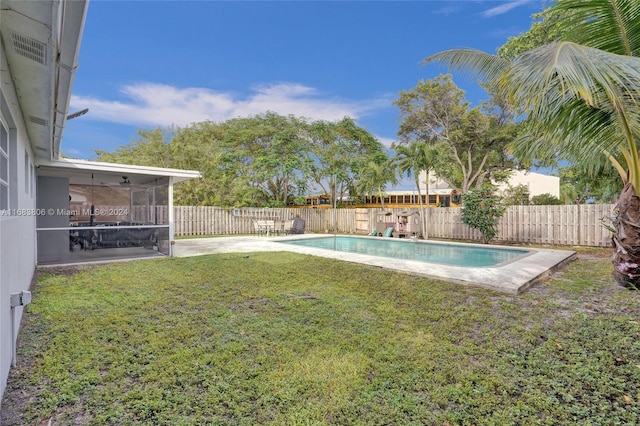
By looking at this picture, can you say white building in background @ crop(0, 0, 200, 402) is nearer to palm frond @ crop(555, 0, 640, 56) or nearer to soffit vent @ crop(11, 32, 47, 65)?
soffit vent @ crop(11, 32, 47, 65)

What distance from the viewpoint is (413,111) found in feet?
75.4

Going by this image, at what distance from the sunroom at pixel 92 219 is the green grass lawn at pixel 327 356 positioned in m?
3.72

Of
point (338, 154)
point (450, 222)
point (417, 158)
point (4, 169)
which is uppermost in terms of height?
point (338, 154)

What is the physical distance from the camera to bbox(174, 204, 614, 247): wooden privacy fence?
452 inches

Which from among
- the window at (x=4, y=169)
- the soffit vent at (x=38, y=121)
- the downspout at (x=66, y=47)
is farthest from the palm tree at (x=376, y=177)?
the window at (x=4, y=169)

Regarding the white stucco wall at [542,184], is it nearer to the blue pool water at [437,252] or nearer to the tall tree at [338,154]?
the tall tree at [338,154]

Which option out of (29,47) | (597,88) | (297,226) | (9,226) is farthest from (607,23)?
(297,226)

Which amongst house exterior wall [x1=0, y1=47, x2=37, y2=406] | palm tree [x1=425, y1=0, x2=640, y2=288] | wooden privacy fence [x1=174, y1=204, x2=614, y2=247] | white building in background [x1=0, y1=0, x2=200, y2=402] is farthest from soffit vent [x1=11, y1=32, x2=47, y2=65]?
wooden privacy fence [x1=174, y1=204, x2=614, y2=247]

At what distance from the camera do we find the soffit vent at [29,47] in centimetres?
249

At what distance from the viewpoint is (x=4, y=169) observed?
360cm

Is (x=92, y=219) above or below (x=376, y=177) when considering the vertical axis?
below

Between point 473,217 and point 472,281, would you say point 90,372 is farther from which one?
point 473,217

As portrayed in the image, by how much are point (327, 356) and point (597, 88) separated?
4543 millimetres

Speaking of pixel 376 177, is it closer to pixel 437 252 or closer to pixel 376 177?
pixel 376 177
